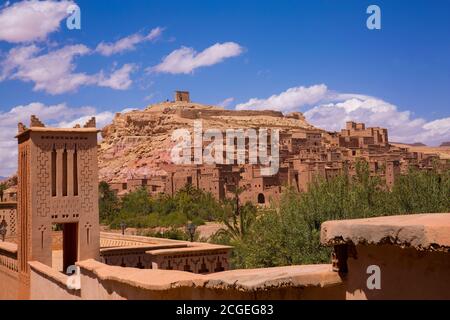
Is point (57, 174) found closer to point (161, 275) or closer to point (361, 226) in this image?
point (161, 275)

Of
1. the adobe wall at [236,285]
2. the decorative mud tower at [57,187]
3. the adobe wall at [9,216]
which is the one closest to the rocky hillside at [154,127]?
the adobe wall at [9,216]

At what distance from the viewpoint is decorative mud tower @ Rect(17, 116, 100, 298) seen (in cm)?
857

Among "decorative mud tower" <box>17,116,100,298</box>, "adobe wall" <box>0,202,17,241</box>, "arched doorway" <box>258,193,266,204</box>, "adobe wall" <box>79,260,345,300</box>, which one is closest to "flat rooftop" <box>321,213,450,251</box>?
"adobe wall" <box>79,260,345,300</box>

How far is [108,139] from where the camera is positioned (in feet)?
295

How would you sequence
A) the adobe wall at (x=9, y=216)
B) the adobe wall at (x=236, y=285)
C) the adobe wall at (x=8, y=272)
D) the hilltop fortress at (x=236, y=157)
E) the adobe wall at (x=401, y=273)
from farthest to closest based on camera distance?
the hilltop fortress at (x=236, y=157)
the adobe wall at (x=9, y=216)
the adobe wall at (x=8, y=272)
the adobe wall at (x=236, y=285)
the adobe wall at (x=401, y=273)

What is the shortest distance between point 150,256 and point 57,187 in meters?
1.99

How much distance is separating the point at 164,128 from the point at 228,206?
44950 millimetres

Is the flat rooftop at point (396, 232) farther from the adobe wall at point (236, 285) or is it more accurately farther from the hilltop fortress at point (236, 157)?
the hilltop fortress at point (236, 157)

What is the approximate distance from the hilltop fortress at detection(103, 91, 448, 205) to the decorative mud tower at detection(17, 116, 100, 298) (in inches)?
403

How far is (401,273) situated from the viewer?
11.4ft

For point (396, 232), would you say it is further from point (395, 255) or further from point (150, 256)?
point (150, 256)

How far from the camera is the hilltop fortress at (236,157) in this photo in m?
46.9

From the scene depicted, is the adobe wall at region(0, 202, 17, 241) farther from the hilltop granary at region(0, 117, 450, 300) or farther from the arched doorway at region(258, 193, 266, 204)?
the arched doorway at region(258, 193, 266, 204)

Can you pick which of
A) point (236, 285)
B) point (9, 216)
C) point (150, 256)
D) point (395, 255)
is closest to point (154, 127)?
point (9, 216)
